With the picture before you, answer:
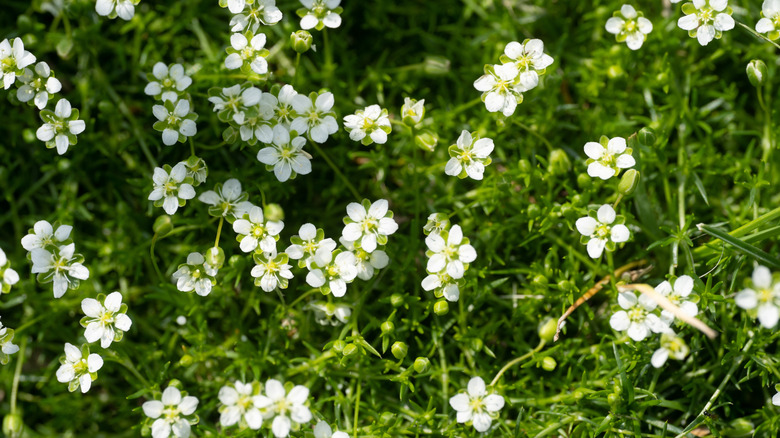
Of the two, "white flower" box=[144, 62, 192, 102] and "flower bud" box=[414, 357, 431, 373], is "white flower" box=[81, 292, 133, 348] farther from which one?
"flower bud" box=[414, 357, 431, 373]

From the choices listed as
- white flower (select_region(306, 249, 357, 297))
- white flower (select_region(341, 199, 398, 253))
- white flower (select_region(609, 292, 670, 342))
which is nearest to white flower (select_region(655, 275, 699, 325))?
white flower (select_region(609, 292, 670, 342))

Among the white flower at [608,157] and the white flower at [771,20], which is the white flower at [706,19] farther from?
the white flower at [608,157]

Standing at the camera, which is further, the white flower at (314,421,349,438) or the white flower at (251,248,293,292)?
the white flower at (251,248,293,292)

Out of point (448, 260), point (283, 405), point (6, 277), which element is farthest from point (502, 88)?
point (6, 277)

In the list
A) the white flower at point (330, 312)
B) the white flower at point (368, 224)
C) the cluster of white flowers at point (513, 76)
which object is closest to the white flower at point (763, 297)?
the cluster of white flowers at point (513, 76)

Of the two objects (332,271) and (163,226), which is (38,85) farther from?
(332,271)
